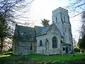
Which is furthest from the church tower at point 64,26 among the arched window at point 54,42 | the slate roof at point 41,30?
the arched window at point 54,42

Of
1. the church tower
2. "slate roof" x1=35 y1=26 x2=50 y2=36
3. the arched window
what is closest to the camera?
the arched window

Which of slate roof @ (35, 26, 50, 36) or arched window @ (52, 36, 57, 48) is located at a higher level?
slate roof @ (35, 26, 50, 36)

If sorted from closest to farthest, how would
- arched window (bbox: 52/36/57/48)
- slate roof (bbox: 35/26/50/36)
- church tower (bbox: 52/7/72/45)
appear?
arched window (bbox: 52/36/57/48) < slate roof (bbox: 35/26/50/36) < church tower (bbox: 52/7/72/45)

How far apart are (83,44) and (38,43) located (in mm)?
12630

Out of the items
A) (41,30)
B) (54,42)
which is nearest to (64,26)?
(41,30)

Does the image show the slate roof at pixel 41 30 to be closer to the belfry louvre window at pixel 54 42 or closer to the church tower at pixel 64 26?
the belfry louvre window at pixel 54 42

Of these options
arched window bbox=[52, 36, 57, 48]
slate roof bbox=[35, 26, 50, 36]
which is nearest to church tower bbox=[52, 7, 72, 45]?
slate roof bbox=[35, 26, 50, 36]

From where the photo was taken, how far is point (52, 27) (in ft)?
144

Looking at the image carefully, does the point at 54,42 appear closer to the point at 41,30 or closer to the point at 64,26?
the point at 41,30

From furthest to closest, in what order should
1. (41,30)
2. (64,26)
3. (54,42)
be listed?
(64,26) < (41,30) < (54,42)

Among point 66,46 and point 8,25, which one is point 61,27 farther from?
point 8,25

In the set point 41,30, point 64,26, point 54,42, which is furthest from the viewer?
point 64,26

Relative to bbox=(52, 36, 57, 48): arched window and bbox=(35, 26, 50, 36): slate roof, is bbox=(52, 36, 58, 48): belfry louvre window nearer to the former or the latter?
bbox=(52, 36, 57, 48): arched window

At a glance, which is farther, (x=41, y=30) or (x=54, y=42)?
(x=41, y=30)
